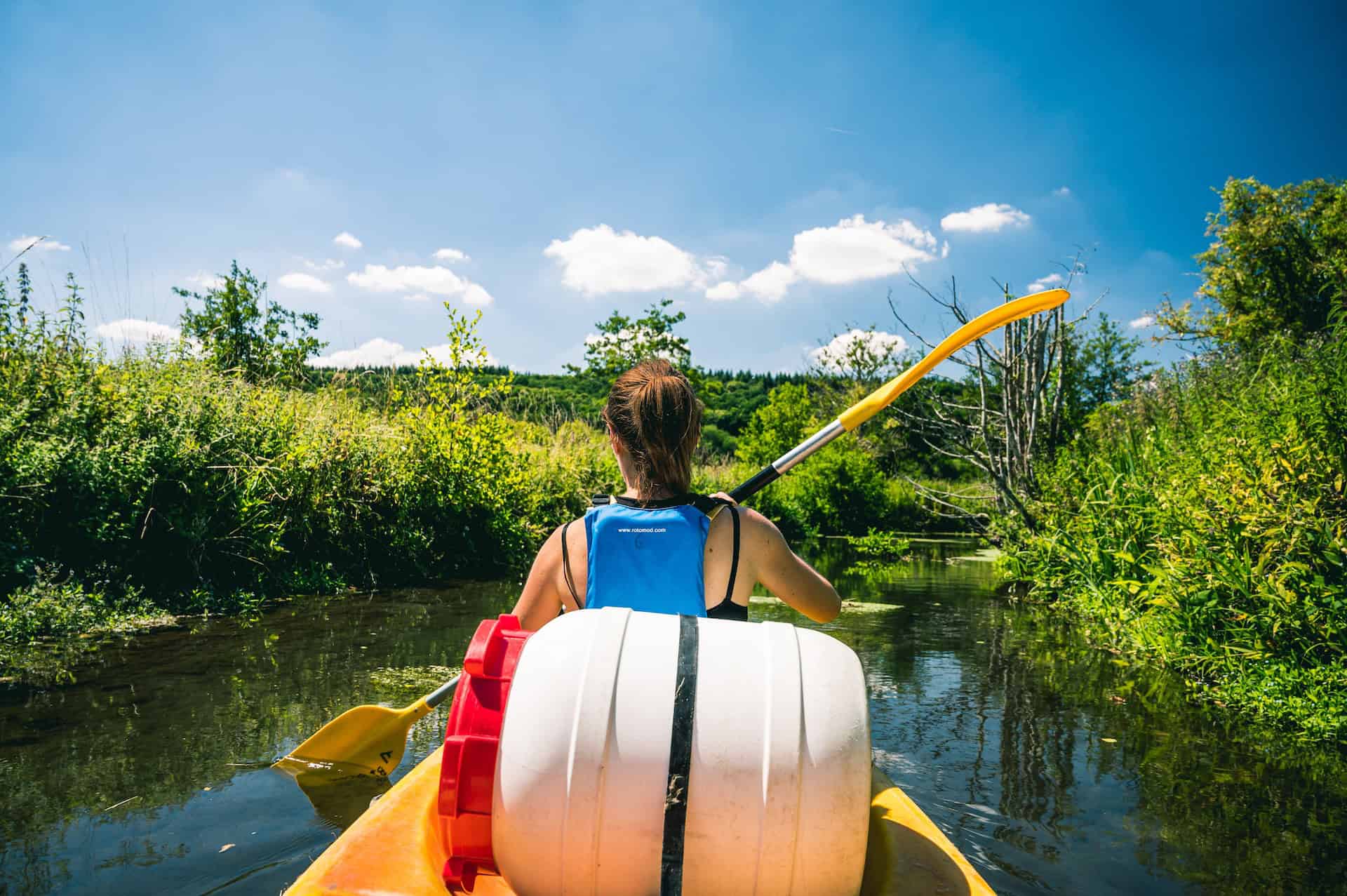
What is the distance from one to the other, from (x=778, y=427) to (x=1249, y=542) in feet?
63.4

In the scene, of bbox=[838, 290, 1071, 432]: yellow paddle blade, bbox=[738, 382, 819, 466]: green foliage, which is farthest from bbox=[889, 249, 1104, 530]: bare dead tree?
bbox=[738, 382, 819, 466]: green foliage

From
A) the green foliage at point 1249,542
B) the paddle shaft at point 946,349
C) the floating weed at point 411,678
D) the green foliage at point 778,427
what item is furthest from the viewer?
the green foliage at point 778,427

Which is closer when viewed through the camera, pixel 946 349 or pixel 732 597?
pixel 732 597

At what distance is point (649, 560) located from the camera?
1709mm

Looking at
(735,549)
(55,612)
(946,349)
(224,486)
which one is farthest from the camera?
(224,486)

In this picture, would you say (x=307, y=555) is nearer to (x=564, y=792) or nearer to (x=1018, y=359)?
(x=564, y=792)

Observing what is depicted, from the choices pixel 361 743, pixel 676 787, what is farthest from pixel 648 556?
pixel 361 743

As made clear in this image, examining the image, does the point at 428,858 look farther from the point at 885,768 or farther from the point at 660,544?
the point at 885,768

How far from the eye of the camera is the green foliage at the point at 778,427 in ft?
75.0

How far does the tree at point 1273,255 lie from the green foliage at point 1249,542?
16.2 meters

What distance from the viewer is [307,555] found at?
7.89 meters

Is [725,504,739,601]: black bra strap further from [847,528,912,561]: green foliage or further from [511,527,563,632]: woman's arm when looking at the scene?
[847,528,912,561]: green foliage

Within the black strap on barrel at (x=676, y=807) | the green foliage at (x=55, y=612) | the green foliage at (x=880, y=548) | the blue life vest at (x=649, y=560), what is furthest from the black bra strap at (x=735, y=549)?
the green foliage at (x=880, y=548)

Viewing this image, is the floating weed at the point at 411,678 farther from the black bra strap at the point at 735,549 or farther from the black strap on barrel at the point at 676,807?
the black strap on barrel at the point at 676,807
